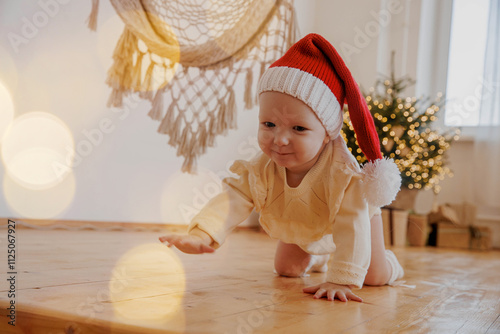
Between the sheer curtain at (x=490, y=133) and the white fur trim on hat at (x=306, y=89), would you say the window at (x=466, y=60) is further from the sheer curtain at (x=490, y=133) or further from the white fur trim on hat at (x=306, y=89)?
the white fur trim on hat at (x=306, y=89)

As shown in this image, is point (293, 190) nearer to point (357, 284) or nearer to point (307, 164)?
point (307, 164)

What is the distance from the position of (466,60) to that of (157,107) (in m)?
2.32

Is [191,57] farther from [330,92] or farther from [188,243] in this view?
[188,243]

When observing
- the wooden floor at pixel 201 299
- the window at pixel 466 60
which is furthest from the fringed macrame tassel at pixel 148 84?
the window at pixel 466 60

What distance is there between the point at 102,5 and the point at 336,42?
2017 mm

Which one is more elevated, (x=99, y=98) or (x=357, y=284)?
(x=99, y=98)

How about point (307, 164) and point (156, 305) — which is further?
point (307, 164)

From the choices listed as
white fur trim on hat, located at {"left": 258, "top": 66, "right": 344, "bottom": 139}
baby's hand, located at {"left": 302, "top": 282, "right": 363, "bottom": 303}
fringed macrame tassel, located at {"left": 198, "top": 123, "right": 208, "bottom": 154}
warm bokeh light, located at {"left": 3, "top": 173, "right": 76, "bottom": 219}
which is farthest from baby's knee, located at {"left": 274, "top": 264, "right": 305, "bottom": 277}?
fringed macrame tassel, located at {"left": 198, "top": 123, "right": 208, "bottom": 154}

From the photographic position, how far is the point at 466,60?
3.46m

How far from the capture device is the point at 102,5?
6.64ft

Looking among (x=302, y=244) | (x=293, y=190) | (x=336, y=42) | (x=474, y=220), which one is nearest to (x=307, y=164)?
(x=293, y=190)

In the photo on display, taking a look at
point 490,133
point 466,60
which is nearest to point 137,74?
point 490,133

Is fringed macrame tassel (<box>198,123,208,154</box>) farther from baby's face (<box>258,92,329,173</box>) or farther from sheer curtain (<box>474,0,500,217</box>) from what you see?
sheer curtain (<box>474,0,500,217</box>)

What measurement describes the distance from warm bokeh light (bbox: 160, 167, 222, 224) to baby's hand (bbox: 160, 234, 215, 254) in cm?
159
